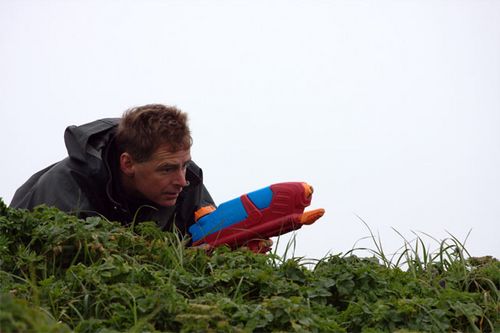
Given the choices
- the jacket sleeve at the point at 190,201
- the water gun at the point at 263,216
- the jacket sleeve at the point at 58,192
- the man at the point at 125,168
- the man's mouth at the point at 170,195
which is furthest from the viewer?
the jacket sleeve at the point at 190,201

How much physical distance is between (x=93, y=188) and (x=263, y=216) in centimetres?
123

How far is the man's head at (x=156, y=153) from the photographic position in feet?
19.5

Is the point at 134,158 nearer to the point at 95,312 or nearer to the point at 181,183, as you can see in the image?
the point at 181,183

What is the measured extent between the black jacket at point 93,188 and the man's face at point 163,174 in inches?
4.9

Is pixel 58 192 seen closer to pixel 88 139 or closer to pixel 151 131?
pixel 88 139

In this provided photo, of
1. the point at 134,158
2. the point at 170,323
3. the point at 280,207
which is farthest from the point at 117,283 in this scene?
the point at 134,158

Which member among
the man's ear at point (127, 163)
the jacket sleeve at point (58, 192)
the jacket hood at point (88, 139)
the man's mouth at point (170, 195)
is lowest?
the man's mouth at point (170, 195)

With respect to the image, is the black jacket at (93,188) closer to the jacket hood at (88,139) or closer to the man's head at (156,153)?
the jacket hood at (88,139)

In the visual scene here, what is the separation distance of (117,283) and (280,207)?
6.48ft

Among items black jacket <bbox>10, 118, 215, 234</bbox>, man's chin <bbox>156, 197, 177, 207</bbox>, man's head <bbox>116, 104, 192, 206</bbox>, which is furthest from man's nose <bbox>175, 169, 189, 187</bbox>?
black jacket <bbox>10, 118, 215, 234</bbox>

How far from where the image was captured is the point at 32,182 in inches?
257

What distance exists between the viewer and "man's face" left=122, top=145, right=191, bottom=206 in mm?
5938

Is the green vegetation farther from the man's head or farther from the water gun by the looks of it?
the man's head

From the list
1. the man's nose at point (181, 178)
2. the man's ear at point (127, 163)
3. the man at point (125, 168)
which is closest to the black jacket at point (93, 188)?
the man at point (125, 168)
